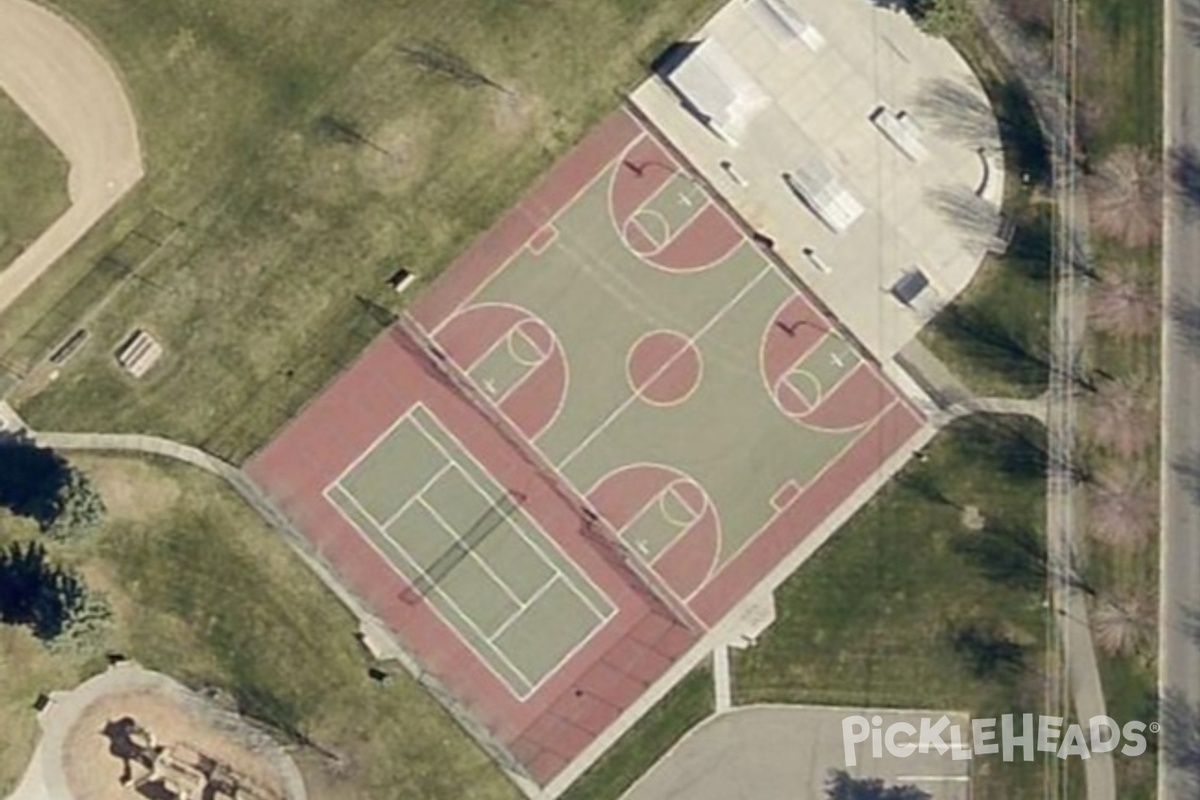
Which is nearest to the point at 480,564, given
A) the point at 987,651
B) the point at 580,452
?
the point at 580,452

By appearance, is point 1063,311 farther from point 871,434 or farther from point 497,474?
point 497,474

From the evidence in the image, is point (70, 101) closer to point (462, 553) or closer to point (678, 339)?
point (462, 553)

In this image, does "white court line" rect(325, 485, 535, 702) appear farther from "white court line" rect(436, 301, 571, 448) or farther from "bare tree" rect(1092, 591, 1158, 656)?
"bare tree" rect(1092, 591, 1158, 656)

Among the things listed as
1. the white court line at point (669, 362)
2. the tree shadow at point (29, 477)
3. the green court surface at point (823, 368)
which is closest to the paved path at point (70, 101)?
the tree shadow at point (29, 477)

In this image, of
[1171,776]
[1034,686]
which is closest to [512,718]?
[1034,686]

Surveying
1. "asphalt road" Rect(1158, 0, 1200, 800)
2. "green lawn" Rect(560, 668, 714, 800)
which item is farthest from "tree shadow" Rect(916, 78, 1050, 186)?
"green lawn" Rect(560, 668, 714, 800)

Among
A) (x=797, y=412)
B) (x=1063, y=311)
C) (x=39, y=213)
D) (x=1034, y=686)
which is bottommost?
(x=1034, y=686)
